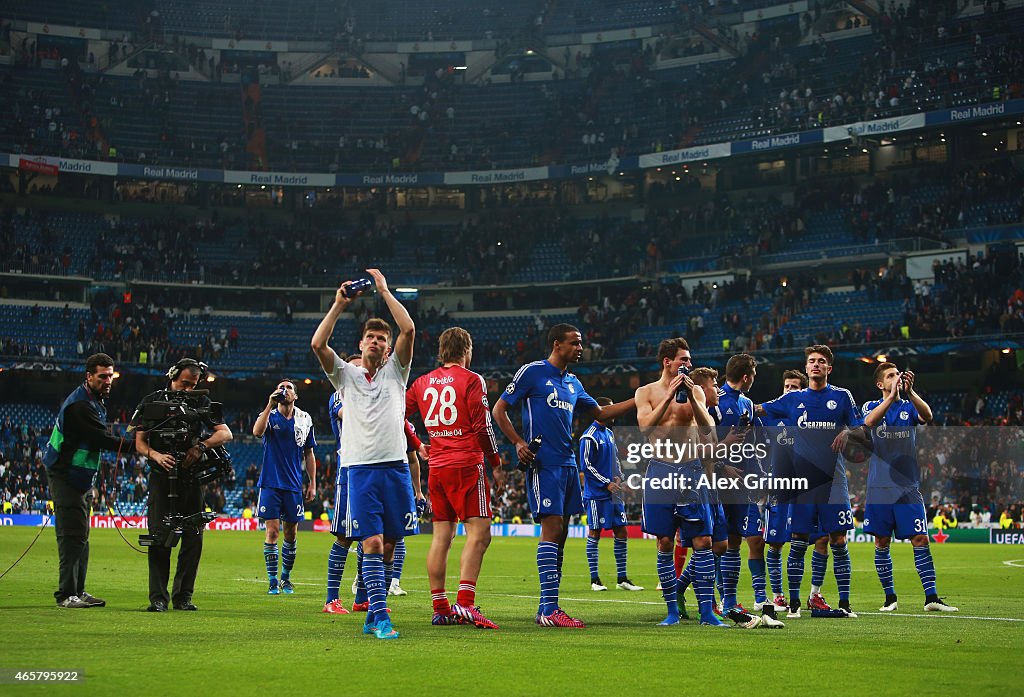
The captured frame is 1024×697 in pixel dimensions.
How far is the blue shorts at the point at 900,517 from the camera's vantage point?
581 inches

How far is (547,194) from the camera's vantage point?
2790 inches

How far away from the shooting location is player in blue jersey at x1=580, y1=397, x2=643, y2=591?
1861 cm

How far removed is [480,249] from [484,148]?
256 inches

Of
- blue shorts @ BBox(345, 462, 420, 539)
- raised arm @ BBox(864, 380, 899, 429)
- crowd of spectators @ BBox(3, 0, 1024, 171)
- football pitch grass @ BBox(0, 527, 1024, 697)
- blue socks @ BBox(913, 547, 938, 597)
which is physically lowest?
football pitch grass @ BBox(0, 527, 1024, 697)

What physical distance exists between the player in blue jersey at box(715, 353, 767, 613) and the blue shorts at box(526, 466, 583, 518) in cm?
204

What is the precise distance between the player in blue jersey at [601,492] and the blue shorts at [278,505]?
176 inches

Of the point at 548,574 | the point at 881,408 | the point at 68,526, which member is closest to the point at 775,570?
the point at 881,408

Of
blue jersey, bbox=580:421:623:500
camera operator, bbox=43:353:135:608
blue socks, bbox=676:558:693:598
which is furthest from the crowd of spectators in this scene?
camera operator, bbox=43:353:135:608

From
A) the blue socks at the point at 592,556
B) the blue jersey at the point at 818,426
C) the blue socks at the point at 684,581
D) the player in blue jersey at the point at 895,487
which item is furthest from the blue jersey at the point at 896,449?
the blue socks at the point at 592,556

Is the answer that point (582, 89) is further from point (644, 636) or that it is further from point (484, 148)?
point (644, 636)

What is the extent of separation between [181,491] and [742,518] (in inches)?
247

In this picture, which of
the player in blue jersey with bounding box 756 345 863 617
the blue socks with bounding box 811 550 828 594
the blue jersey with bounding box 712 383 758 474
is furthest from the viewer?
the blue socks with bounding box 811 550 828 594

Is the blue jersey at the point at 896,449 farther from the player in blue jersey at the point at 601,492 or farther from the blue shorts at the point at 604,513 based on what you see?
the blue shorts at the point at 604,513

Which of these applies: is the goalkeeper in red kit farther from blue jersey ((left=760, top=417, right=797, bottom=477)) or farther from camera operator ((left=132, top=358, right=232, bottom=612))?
blue jersey ((left=760, top=417, right=797, bottom=477))
